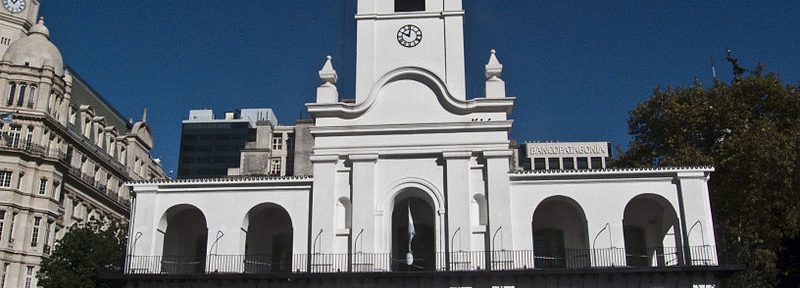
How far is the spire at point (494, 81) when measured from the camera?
3297cm

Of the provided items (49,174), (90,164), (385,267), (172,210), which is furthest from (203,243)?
(90,164)

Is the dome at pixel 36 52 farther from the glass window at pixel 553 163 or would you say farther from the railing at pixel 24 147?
the glass window at pixel 553 163

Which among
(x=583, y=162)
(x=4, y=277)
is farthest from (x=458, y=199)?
(x=583, y=162)

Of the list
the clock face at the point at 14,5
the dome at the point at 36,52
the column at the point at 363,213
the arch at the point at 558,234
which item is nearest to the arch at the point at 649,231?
the arch at the point at 558,234

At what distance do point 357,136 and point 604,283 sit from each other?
11460 mm

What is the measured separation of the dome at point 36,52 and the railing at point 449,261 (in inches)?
1050

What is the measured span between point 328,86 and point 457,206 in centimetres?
776

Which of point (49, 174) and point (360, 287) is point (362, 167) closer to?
point (360, 287)

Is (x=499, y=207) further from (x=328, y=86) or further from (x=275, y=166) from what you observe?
(x=275, y=166)

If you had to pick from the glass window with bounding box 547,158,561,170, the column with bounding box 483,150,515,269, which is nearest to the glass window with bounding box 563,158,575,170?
the glass window with bounding box 547,158,561,170

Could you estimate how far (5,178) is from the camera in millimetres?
49719

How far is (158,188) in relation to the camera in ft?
109

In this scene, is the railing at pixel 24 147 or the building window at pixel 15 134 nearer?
the railing at pixel 24 147

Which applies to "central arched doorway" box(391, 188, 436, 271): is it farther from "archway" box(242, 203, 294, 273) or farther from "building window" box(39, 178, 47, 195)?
"building window" box(39, 178, 47, 195)
